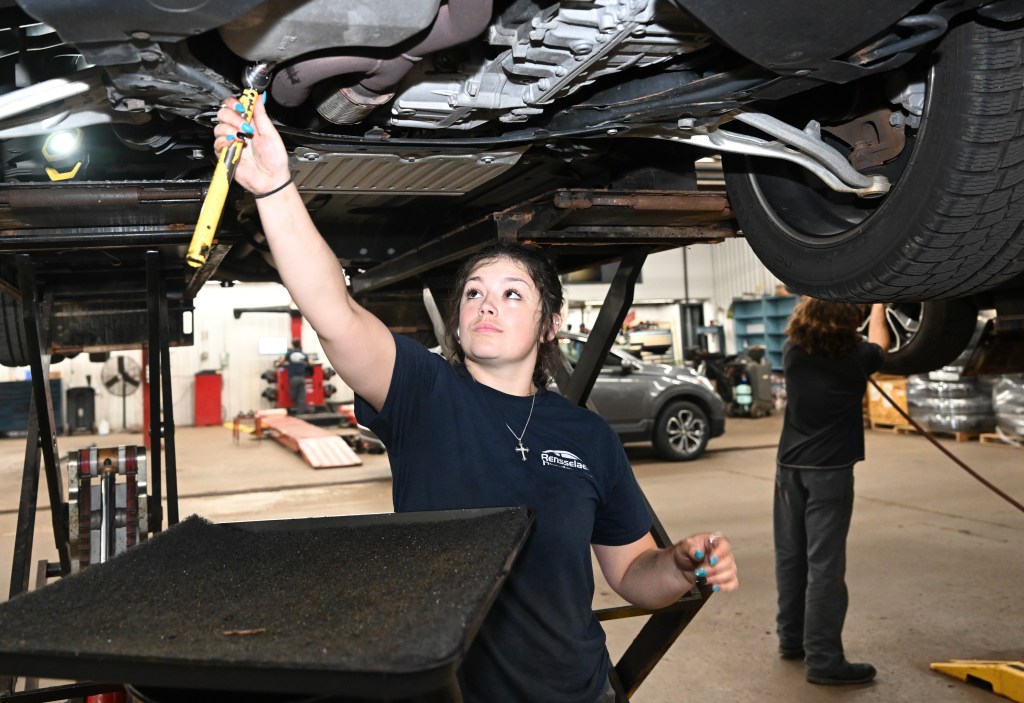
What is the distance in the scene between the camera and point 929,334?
10.6ft

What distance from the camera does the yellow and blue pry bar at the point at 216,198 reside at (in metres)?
0.95

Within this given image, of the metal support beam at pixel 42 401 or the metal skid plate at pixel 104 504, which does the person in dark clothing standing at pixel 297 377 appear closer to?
the metal support beam at pixel 42 401

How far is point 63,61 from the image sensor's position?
143cm

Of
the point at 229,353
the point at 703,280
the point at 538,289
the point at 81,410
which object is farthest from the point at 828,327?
the point at 703,280

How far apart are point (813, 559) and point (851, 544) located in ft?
5.76

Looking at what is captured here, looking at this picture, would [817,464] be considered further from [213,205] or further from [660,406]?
[660,406]

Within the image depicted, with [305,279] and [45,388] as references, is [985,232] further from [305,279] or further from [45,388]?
[45,388]

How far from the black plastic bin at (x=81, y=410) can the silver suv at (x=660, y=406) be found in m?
8.45

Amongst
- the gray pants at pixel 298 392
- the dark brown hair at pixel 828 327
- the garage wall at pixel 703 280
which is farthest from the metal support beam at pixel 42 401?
the garage wall at pixel 703 280

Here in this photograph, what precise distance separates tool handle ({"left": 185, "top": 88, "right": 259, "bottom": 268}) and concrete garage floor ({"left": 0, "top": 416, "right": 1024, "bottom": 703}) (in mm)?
2445

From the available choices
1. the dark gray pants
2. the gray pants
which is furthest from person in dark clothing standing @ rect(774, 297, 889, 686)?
the gray pants

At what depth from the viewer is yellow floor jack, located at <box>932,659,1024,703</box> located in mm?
2658

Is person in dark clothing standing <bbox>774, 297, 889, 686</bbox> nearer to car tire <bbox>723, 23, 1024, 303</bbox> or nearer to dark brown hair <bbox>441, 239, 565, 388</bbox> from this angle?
car tire <bbox>723, 23, 1024, 303</bbox>

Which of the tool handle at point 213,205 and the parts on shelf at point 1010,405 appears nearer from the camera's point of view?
the tool handle at point 213,205
